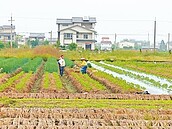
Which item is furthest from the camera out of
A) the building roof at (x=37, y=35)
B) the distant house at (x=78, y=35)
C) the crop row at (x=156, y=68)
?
the building roof at (x=37, y=35)

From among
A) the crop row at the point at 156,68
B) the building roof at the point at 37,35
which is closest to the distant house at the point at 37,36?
the building roof at the point at 37,35

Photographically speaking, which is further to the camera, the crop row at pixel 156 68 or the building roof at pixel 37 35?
the building roof at pixel 37 35

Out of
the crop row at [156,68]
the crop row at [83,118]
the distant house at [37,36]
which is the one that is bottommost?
the crop row at [156,68]

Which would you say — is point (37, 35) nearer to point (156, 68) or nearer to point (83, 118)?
point (156, 68)

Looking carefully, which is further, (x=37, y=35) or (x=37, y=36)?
(x=37, y=35)

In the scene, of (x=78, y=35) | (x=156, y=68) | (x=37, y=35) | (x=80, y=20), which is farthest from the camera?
(x=37, y=35)

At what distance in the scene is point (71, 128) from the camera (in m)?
6.07

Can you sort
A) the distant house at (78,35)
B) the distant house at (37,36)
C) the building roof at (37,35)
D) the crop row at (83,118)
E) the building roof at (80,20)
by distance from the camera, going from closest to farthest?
the crop row at (83,118) → the distant house at (78,35) → the building roof at (80,20) → the distant house at (37,36) → the building roof at (37,35)

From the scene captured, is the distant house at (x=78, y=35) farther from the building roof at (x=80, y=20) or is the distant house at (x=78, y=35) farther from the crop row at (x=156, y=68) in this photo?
the crop row at (x=156, y=68)

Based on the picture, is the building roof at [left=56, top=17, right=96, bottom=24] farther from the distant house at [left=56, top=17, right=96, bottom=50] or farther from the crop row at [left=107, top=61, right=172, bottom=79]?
the crop row at [left=107, top=61, right=172, bottom=79]

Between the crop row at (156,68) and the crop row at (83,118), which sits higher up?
the crop row at (83,118)

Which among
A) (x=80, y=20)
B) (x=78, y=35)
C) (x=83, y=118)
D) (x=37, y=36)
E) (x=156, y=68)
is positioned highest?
(x=80, y=20)

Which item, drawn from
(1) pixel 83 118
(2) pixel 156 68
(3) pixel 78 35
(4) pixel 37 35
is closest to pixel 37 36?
(4) pixel 37 35

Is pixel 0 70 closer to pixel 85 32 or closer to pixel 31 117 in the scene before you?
pixel 31 117
